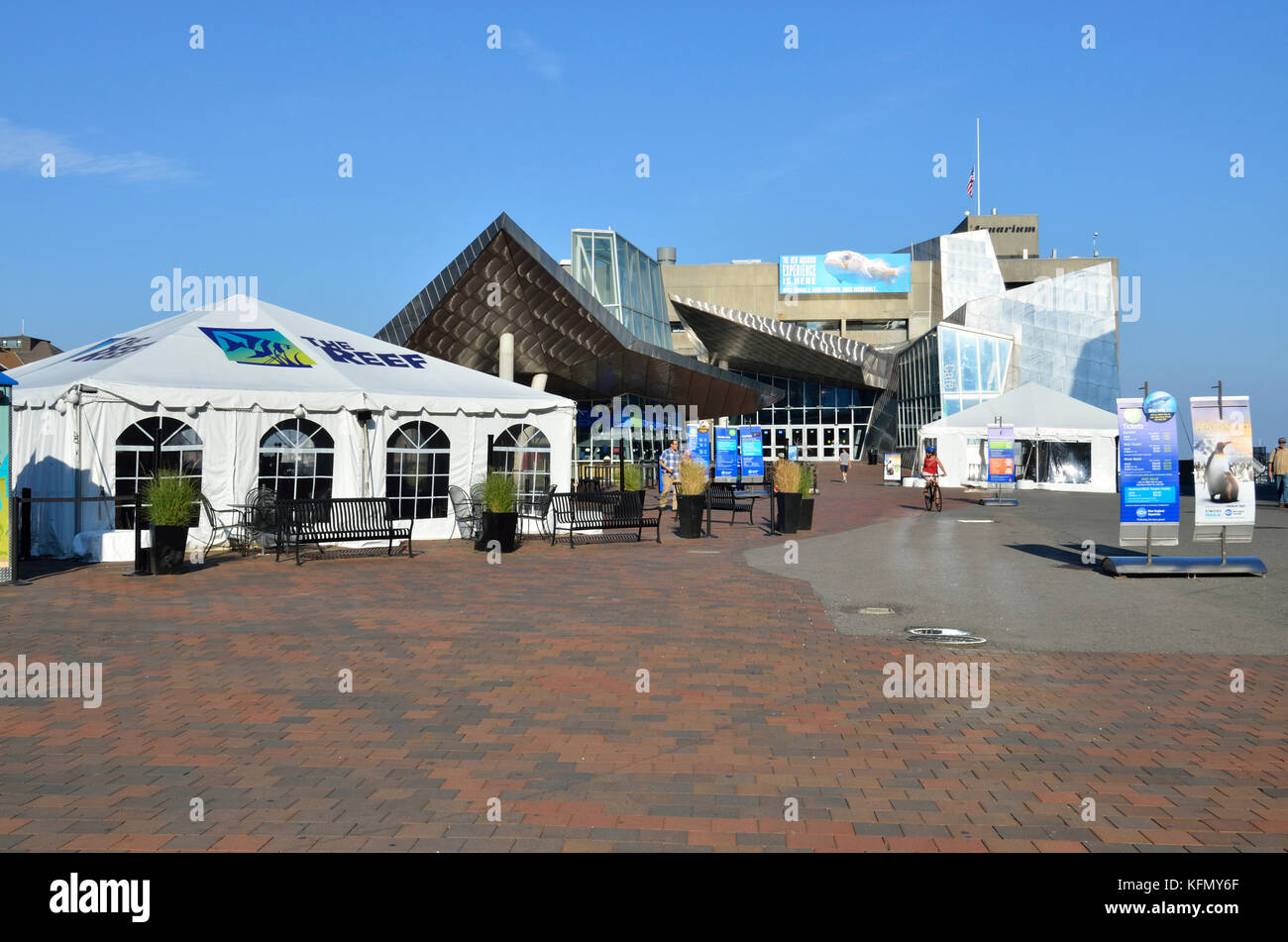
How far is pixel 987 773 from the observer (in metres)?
4.81

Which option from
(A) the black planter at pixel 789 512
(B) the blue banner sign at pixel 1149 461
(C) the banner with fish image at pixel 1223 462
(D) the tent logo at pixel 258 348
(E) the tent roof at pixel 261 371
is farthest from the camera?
(A) the black planter at pixel 789 512

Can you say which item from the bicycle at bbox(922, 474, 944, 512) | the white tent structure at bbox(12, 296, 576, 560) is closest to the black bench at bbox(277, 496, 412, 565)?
the white tent structure at bbox(12, 296, 576, 560)

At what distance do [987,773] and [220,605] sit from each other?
302 inches

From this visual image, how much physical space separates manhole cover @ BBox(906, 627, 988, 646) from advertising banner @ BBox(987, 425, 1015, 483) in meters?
20.5

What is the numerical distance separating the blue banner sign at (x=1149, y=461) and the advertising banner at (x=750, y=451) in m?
19.9

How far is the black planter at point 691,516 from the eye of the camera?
17.0m

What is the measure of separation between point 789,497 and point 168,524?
10.2 meters

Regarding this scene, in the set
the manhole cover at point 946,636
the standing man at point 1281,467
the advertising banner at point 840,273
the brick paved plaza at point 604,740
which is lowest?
the brick paved plaza at point 604,740

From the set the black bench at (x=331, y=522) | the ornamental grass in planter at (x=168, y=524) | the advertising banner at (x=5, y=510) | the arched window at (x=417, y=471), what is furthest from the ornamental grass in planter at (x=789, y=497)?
the advertising banner at (x=5, y=510)

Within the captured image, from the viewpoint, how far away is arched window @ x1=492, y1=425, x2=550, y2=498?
18281mm

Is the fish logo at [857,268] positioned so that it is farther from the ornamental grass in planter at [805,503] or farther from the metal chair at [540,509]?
the metal chair at [540,509]
